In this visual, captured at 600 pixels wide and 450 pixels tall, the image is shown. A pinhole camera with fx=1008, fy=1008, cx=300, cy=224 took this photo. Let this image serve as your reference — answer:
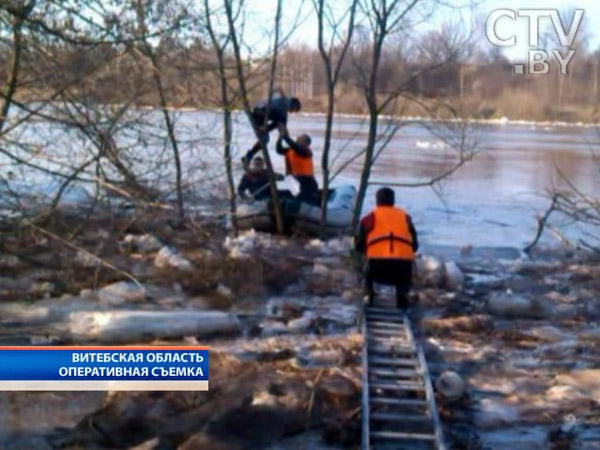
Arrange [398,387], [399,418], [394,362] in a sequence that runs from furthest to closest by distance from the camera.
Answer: [394,362], [398,387], [399,418]

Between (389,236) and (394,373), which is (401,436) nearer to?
(394,373)

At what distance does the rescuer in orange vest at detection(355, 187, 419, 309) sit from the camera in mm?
9891

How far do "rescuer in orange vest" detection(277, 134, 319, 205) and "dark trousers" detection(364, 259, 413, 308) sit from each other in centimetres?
560

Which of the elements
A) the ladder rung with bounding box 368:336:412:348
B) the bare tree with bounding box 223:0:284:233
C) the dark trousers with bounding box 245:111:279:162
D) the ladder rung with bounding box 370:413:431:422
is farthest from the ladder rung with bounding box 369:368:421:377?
the dark trousers with bounding box 245:111:279:162

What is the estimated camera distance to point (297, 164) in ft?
52.5

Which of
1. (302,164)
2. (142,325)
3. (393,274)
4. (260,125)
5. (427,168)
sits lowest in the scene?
(427,168)

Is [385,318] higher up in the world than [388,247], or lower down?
lower down

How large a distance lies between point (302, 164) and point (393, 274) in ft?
20.8

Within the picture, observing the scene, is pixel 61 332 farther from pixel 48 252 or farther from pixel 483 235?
pixel 483 235

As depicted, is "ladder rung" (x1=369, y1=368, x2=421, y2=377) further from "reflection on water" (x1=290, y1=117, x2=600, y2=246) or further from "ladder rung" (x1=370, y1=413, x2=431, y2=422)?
"reflection on water" (x1=290, y1=117, x2=600, y2=246)

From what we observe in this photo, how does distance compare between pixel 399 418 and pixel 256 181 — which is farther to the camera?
pixel 256 181

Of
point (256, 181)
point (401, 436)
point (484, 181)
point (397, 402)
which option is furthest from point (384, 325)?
point (484, 181)

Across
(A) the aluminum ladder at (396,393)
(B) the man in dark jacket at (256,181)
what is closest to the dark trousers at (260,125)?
(B) the man in dark jacket at (256,181)

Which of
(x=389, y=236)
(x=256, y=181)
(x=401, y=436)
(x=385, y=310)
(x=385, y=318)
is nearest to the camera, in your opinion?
(x=401, y=436)
